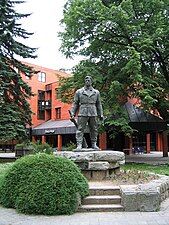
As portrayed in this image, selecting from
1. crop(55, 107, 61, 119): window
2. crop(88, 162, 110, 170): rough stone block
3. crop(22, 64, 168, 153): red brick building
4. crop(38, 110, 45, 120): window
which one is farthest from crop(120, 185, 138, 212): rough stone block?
crop(38, 110, 45, 120): window

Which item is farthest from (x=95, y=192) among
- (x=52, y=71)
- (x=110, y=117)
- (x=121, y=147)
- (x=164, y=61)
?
(x=52, y=71)

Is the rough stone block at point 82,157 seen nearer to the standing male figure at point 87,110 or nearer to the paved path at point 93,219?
the standing male figure at point 87,110

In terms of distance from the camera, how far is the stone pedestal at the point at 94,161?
11465 mm

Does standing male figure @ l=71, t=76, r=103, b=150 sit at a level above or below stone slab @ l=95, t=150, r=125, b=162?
above

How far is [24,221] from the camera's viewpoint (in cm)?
776

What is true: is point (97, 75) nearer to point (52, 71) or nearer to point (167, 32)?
point (167, 32)

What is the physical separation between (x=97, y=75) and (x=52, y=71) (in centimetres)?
4122

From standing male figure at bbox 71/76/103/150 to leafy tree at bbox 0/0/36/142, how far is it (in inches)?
469

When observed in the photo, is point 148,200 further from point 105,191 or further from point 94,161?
point 94,161

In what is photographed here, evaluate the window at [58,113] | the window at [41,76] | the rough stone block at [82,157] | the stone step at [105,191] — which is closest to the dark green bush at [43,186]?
the stone step at [105,191]

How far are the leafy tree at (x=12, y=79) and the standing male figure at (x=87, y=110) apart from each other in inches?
469

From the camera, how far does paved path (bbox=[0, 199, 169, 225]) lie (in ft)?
24.8

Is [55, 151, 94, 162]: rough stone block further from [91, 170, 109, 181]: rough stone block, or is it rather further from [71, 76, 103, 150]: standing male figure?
[71, 76, 103, 150]: standing male figure

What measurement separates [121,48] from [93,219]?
19.1 metres
